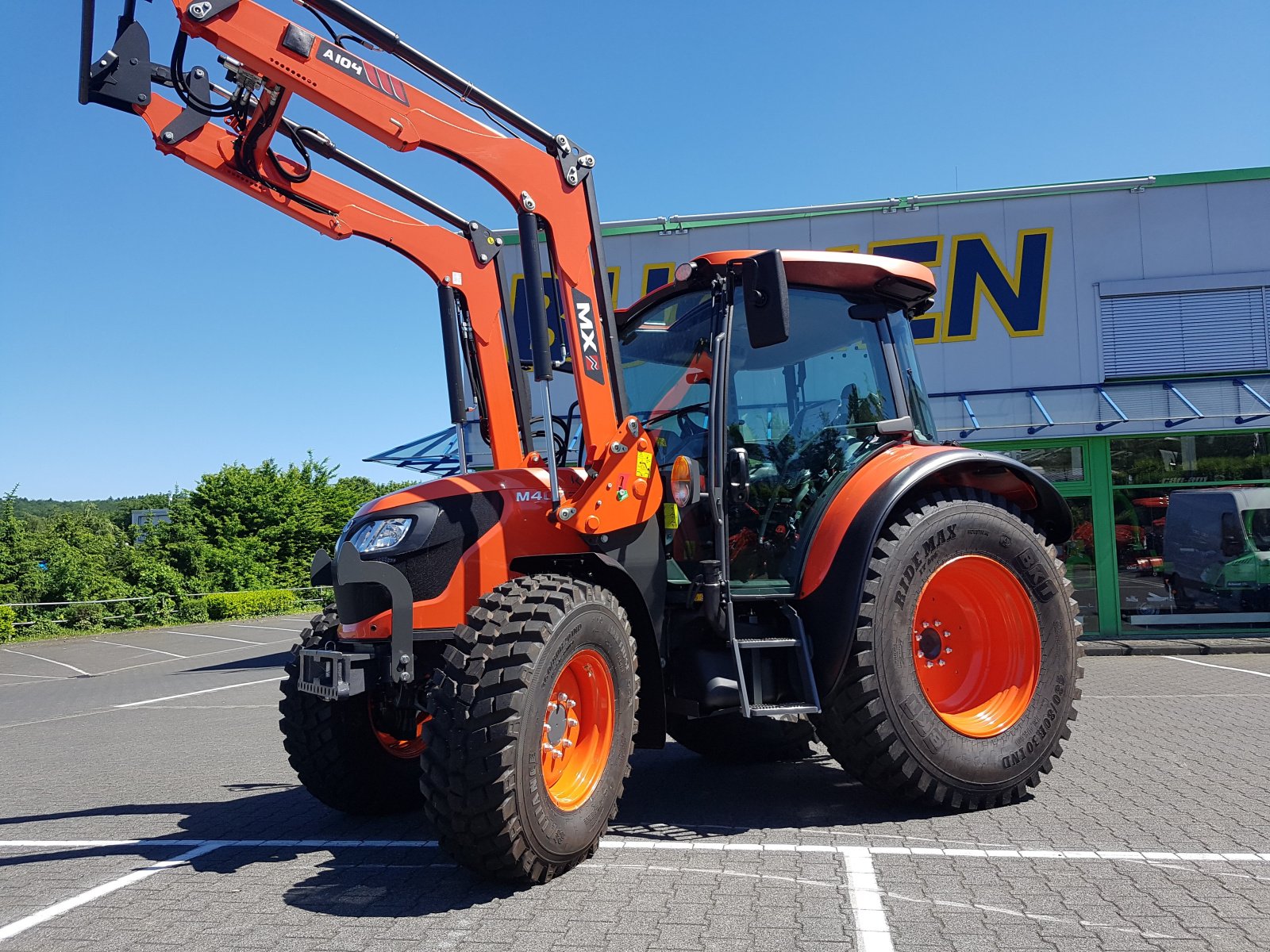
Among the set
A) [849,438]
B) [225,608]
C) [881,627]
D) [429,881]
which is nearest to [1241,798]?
[881,627]

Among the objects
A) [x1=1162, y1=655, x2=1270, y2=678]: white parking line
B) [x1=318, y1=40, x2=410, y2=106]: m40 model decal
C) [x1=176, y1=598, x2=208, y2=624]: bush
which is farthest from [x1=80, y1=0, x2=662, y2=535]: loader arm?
[x1=176, y1=598, x2=208, y2=624]: bush

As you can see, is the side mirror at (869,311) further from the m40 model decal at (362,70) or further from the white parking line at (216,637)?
the white parking line at (216,637)

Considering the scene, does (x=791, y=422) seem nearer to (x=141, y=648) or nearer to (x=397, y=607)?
(x=397, y=607)

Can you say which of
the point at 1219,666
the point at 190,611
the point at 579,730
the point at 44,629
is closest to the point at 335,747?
the point at 579,730

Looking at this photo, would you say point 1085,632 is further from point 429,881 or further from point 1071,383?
point 429,881

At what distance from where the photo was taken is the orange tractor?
3932 millimetres

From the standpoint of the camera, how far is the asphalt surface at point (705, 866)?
3.34 m

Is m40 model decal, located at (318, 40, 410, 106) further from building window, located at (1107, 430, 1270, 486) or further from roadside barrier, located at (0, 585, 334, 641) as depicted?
roadside barrier, located at (0, 585, 334, 641)

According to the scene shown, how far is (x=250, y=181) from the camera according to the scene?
491 cm

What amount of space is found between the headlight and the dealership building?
10.5 m

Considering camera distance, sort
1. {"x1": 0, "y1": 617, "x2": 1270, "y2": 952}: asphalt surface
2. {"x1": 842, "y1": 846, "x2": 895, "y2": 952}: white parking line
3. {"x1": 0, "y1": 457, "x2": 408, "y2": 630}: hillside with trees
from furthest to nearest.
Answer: {"x1": 0, "y1": 457, "x2": 408, "y2": 630}: hillside with trees, {"x1": 0, "y1": 617, "x2": 1270, "y2": 952}: asphalt surface, {"x1": 842, "y1": 846, "x2": 895, "y2": 952}: white parking line

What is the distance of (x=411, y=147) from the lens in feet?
14.2

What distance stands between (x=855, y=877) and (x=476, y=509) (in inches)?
84.1

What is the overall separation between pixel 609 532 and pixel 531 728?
105 centimetres
